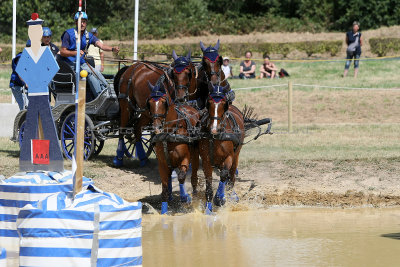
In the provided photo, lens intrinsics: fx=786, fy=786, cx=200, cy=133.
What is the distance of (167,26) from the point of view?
38.0 metres

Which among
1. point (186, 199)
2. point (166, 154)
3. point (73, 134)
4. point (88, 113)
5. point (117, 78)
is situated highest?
point (117, 78)

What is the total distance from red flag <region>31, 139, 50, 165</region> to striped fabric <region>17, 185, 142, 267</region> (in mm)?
1116

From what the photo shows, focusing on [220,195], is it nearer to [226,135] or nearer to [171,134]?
[226,135]

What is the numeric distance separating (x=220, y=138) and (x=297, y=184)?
2.71m

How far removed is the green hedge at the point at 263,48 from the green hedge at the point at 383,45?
1633 millimetres

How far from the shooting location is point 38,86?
264 inches

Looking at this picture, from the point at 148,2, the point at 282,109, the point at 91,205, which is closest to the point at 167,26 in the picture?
the point at 148,2

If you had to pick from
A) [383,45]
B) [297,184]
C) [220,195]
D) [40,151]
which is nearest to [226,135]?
[220,195]

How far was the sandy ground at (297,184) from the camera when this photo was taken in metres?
12.1

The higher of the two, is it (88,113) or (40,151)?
(40,151)

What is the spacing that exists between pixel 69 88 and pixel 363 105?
33.3 feet

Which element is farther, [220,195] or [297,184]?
[297,184]

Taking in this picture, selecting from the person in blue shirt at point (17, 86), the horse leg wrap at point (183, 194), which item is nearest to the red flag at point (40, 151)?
the horse leg wrap at point (183, 194)

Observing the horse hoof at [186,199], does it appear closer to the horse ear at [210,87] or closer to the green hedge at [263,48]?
the horse ear at [210,87]
